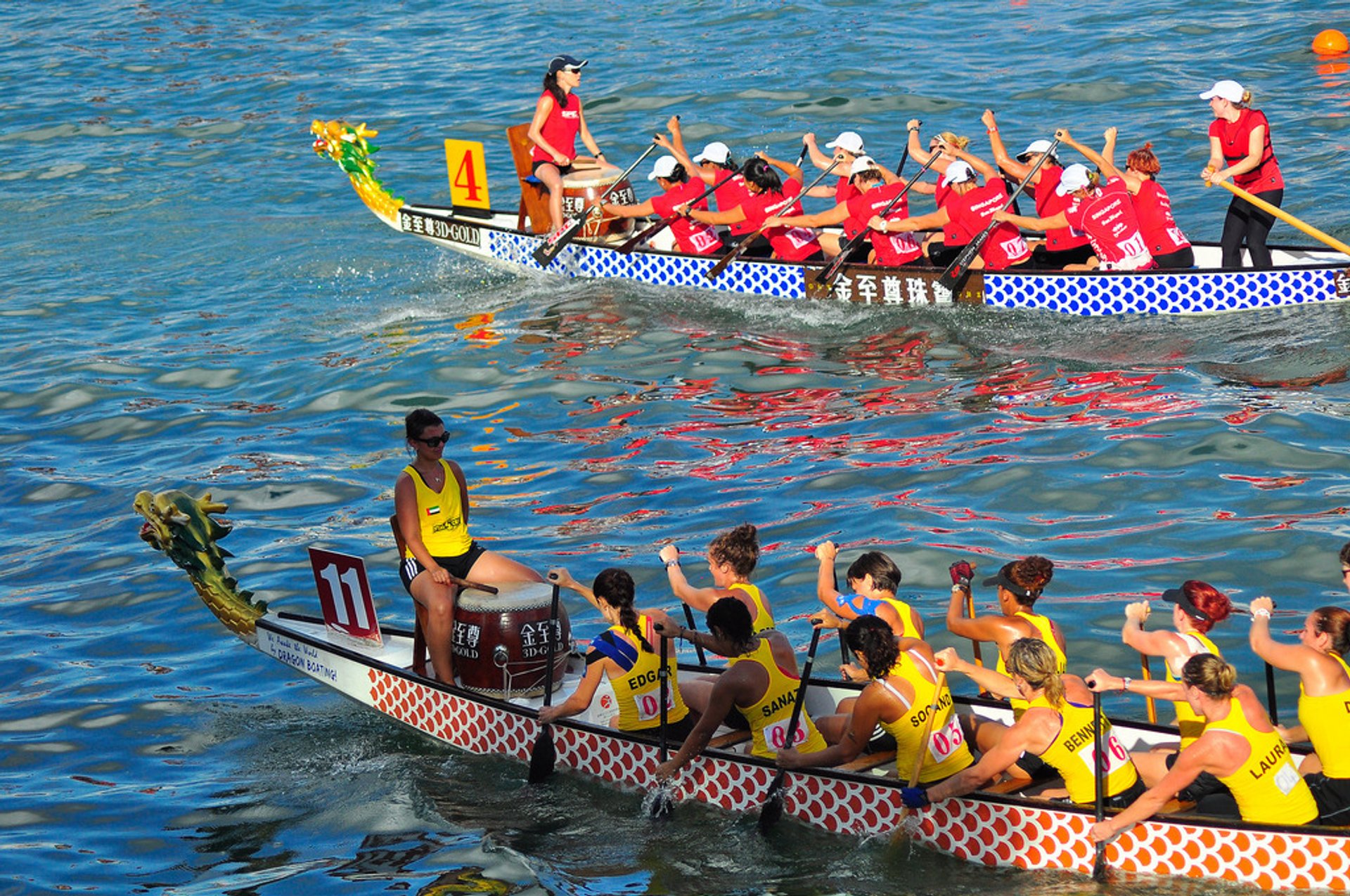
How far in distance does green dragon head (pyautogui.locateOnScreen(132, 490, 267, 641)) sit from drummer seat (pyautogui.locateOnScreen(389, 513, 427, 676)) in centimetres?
141

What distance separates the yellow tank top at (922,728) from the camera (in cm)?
812

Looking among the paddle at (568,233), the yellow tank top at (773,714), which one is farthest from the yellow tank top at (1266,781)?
the paddle at (568,233)

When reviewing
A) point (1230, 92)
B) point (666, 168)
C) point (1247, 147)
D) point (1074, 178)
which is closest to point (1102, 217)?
point (1074, 178)

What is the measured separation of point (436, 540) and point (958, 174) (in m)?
8.10

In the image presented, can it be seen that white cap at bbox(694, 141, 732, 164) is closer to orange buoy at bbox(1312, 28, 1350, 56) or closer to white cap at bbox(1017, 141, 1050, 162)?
white cap at bbox(1017, 141, 1050, 162)

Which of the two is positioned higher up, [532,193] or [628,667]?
[532,193]

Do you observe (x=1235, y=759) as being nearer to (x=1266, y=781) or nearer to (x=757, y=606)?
(x=1266, y=781)

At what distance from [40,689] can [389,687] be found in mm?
2953

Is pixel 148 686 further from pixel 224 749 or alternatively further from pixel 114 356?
pixel 114 356

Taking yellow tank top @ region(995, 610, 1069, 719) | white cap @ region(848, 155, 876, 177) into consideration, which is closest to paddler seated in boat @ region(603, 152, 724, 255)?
white cap @ region(848, 155, 876, 177)

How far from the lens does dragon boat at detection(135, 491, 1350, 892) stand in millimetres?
7449

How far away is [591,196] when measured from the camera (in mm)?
19047

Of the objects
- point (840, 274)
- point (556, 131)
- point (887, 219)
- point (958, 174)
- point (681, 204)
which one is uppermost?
point (556, 131)

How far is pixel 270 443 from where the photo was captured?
15500 millimetres
